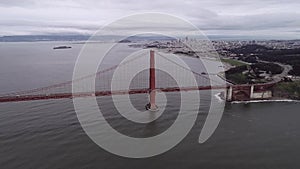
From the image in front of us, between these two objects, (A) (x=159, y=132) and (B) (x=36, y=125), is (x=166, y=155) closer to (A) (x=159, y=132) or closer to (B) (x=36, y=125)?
(A) (x=159, y=132)

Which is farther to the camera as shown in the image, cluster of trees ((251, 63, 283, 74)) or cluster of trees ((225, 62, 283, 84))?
cluster of trees ((251, 63, 283, 74))

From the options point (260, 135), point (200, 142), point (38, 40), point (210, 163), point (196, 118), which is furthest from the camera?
point (38, 40)

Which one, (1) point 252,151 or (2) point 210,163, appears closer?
(2) point 210,163

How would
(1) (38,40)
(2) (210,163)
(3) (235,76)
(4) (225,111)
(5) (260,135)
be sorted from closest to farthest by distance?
(2) (210,163), (5) (260,135), (4) (225,111), (3) (235,76), (1) (38,40)

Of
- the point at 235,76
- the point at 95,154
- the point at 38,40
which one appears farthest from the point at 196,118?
the point at 38,40

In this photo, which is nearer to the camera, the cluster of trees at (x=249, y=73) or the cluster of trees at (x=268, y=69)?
the cluster of trees at (x=249, y=73)

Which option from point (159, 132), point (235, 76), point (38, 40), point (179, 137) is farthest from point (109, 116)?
point (38, 40)

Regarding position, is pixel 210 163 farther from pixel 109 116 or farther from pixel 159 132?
pixel 109 116

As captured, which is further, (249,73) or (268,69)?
(268,69)

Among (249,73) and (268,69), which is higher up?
(268,69)
